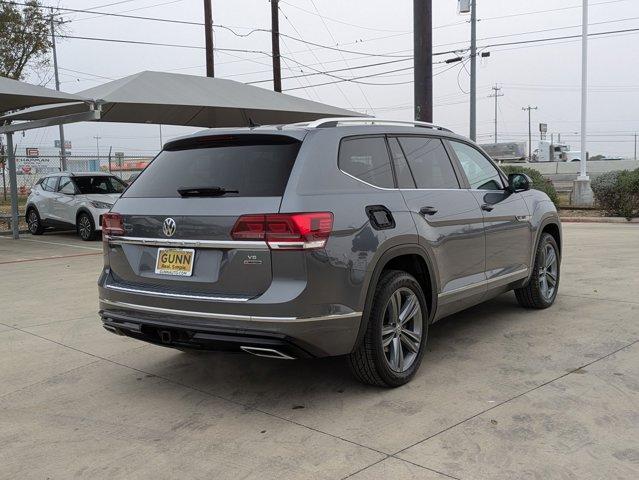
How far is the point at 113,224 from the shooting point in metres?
4.31

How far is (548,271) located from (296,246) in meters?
3.92

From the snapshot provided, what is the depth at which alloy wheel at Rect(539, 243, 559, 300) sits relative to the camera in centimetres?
634

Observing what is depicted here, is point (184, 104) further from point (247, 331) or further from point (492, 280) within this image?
point (247, 331)

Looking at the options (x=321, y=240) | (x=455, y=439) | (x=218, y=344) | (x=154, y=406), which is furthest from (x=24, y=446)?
(x=455, y=439)

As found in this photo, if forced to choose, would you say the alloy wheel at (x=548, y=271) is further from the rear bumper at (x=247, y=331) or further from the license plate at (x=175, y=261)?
the license plate at (x=175, y=261)

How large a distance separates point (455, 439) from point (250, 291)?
1414mm

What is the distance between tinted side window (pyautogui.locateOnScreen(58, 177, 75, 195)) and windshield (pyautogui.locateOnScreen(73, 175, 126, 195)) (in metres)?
0.15

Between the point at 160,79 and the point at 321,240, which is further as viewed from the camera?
the point at 160,79

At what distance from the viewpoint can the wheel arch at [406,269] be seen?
12.7 ft

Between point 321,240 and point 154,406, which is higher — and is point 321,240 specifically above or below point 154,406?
above

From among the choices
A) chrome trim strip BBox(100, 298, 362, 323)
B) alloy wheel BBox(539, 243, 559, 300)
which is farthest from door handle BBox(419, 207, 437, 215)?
alloy wheel BBox(539, 243, 559, 300)

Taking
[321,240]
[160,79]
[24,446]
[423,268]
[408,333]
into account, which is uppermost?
[160,79]

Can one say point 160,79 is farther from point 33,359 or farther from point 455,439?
point 455,439

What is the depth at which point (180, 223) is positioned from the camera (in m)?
3.88
